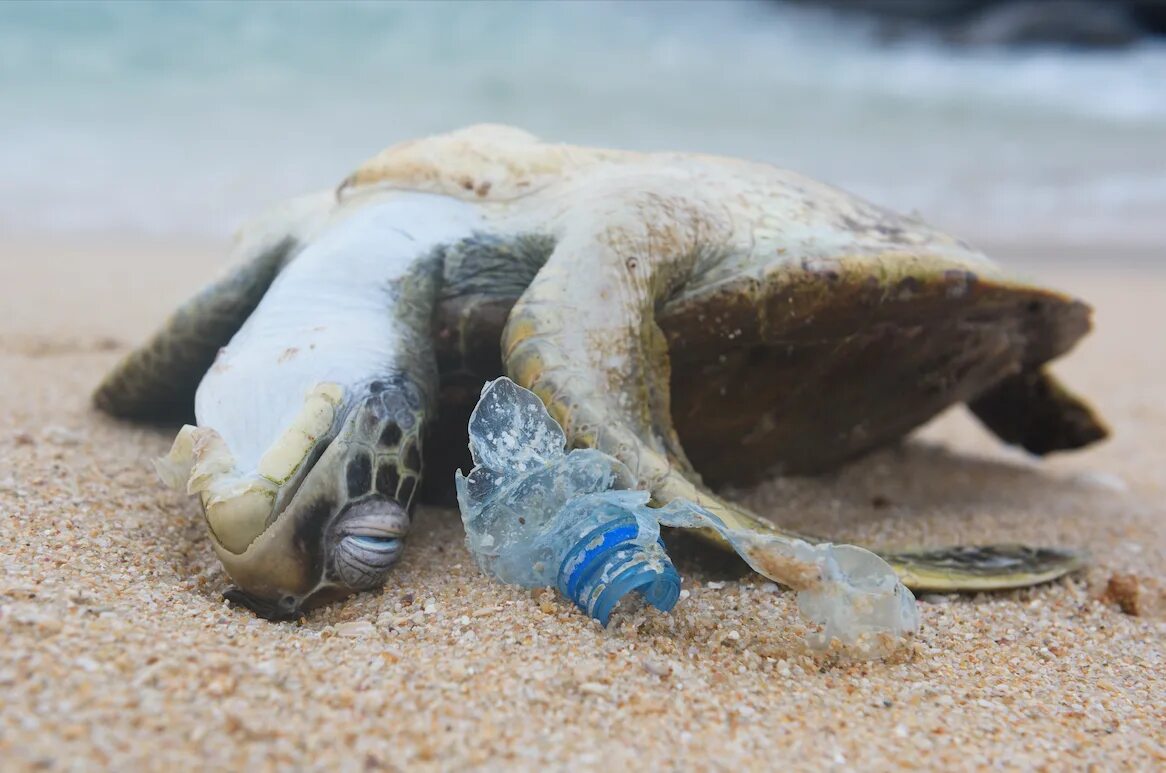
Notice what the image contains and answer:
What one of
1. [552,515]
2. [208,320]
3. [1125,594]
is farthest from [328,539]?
[1125,594]

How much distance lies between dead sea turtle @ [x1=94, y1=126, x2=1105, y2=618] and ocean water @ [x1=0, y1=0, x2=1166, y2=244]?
5.41 metres

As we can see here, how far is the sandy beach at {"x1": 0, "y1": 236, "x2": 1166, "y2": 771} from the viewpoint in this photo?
996mm

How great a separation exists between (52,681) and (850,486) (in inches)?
79.8

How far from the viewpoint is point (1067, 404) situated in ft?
9.59

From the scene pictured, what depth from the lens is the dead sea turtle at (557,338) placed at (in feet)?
4.95

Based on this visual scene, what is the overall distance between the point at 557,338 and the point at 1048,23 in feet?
73.2

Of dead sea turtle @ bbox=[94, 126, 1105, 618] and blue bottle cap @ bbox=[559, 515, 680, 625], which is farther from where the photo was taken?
dead sea turtle @ bbox=[94, 126, 1105, 618]

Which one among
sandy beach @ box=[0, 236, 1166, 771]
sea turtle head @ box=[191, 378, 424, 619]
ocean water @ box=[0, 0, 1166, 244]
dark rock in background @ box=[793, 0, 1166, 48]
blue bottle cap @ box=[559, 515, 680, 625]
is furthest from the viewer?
dark rock in background @ box=[793, 0, 1166, 48]

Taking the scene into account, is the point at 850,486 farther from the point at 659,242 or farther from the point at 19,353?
the point at 19,353

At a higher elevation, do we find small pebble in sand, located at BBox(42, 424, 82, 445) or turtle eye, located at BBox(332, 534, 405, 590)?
turtle eye, located at BBox(332, 534, 405, 590)

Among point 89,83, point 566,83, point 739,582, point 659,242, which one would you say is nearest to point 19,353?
point 659,242

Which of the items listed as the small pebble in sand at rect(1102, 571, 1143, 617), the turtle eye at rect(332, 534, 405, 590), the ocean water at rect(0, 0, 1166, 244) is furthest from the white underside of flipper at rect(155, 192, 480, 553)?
the ocean water at rect(0, 0, 1166, 244)

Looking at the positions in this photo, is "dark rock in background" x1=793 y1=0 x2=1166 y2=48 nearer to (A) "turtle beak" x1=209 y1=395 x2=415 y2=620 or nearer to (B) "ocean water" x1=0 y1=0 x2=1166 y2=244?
(B) "ocean water" x1=0 y1=0 x2=1166 y2=244

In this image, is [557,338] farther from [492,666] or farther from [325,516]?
[492,666]
